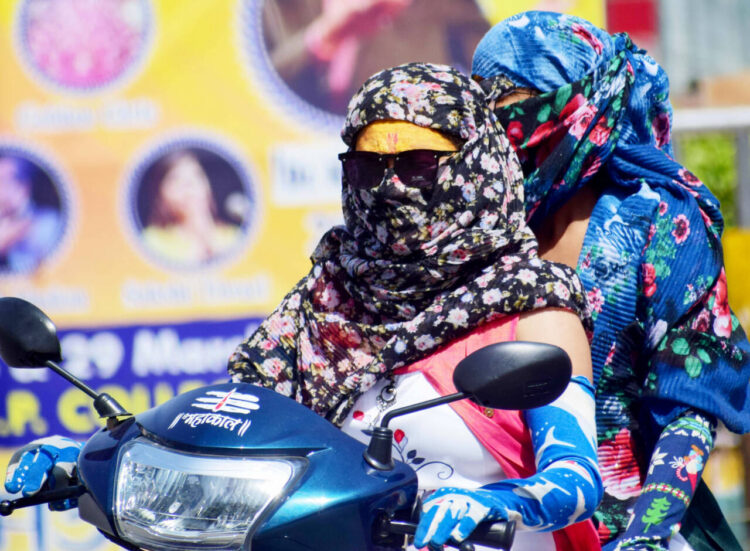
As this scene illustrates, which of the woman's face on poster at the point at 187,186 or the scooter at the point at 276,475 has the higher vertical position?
the scooter at the point at 276,475

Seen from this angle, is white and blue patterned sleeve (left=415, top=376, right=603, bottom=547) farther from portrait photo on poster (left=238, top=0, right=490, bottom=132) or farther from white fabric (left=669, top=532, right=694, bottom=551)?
portrait photo on poster (left=238, top=0, right=490, bottom=132)

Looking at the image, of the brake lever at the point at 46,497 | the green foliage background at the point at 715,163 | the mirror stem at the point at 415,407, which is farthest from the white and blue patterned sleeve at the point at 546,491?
the green foliage background at the point at 715,163

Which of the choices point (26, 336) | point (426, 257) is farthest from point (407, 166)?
point (26, 336)

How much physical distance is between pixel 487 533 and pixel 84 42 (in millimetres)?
3749

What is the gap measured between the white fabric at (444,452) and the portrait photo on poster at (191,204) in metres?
2.82

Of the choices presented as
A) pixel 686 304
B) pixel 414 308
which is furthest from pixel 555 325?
pixel 686 304

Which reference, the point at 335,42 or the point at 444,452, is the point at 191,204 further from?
the point at 444,452

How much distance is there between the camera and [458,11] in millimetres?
4426

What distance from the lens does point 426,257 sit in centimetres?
190

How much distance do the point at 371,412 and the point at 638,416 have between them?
2.05ft

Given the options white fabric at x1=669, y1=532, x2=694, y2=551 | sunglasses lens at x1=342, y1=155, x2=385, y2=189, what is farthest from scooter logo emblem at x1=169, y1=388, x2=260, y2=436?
white fabric at x1=669, y1=532, x2=694, y2=551

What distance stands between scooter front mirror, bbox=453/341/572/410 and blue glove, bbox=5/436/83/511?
0.78 meters

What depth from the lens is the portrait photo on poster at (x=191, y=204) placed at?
4559 mm

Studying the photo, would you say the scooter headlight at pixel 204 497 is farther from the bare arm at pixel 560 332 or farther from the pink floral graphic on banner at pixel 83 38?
the pink floral graphic on banner at pixel 83 38
